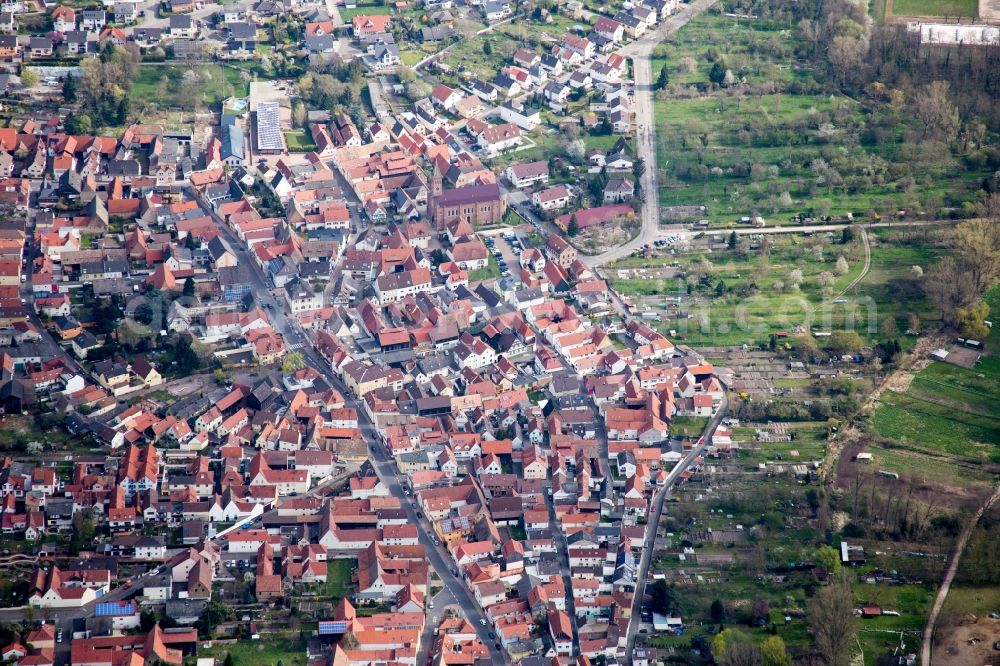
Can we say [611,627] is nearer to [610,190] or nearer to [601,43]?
[610,190]

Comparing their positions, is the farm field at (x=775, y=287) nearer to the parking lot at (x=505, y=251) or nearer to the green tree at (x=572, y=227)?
the green tree at (x=572, y=227)

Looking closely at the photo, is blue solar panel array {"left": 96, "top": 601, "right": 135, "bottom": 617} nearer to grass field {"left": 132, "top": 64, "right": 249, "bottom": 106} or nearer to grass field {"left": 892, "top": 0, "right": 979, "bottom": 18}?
grass field {"left": 132, "top": 64, "right": 249, "bottom": 106}

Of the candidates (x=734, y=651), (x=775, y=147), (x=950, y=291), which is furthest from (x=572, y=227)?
(x=734, y=651)

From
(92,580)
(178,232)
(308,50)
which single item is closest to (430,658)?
(92,580)

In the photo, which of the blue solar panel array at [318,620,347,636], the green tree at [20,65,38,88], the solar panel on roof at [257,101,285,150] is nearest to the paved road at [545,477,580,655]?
the blue solar panel array at [318,620,347,636]

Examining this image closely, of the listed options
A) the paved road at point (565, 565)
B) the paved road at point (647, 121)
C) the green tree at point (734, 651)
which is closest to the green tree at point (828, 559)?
the green tree at point (734, 651)

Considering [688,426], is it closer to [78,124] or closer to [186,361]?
[186,361]

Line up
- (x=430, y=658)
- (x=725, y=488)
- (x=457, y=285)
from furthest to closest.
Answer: (x=457, y=285) < (x=725, y=488) < (x=430, y=658)
